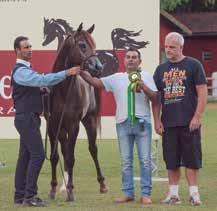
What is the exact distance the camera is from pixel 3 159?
17359mm

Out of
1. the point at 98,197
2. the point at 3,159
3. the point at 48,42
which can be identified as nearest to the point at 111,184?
the point at 98,197

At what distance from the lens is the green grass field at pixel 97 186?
10.4 meters

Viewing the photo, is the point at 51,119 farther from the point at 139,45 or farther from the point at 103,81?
the point at 139,45

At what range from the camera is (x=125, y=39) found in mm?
13953

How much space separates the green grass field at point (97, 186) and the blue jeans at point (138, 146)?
331 mm

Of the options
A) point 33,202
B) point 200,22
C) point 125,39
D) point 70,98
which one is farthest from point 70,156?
point 200,22

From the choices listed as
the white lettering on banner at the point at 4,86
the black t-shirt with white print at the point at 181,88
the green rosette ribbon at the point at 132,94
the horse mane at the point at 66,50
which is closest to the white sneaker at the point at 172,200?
the black t-shirt with white print at the point at 181,88

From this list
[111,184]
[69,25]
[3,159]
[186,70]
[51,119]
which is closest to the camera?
[186,70]

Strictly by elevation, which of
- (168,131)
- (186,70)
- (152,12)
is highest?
(152,12)

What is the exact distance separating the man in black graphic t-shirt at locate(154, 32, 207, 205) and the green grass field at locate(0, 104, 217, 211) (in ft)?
1.88

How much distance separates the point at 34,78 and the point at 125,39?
13.4 ft

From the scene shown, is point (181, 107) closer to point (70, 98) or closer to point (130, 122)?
point (130, 122)

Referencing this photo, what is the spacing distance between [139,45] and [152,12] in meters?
0.59

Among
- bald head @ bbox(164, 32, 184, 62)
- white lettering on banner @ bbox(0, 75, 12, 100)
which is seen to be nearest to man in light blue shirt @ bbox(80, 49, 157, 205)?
bald head @ bbox(164, 32, 184, 62)
